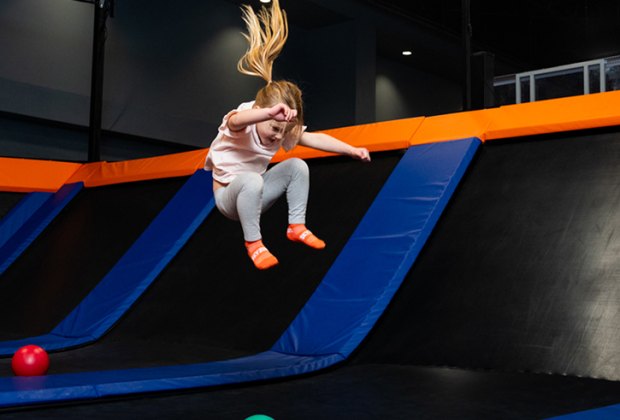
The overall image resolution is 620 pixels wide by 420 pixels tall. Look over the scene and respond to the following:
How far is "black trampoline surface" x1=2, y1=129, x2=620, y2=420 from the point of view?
6.45 feet

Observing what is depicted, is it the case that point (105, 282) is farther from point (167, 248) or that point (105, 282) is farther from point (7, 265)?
point (7, 265)

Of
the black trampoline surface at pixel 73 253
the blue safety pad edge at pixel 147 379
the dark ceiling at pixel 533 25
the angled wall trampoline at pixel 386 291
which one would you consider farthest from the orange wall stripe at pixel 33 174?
the dark ceiling at pixel 533 25

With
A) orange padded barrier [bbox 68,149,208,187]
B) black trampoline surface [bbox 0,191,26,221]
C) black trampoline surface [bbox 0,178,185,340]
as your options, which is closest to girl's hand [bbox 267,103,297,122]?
black trampoline surface [bbox 0,178,185,340]

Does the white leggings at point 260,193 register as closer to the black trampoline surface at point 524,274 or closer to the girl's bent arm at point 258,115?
the girl's bent arm at point 258,115

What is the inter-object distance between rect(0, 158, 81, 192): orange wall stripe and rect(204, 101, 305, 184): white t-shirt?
3322 millimetres

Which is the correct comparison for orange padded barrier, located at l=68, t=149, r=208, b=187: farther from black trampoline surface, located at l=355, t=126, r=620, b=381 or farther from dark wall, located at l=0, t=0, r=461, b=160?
black trampoline surface, located at l=355, t=126, r=620, b=381

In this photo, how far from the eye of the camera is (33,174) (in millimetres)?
5316

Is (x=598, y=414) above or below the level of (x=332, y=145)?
below

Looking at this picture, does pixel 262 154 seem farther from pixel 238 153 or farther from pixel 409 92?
pixel 409 92

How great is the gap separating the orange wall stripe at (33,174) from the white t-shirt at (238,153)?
3.32 m

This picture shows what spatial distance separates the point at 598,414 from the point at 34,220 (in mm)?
4291

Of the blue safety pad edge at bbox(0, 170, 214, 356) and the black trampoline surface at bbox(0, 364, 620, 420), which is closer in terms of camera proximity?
the black trampoline surface at bbox(0, 364, 620, 420)

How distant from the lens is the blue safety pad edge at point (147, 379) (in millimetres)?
2036

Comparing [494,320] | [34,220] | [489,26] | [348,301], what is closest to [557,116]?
[494,320]
